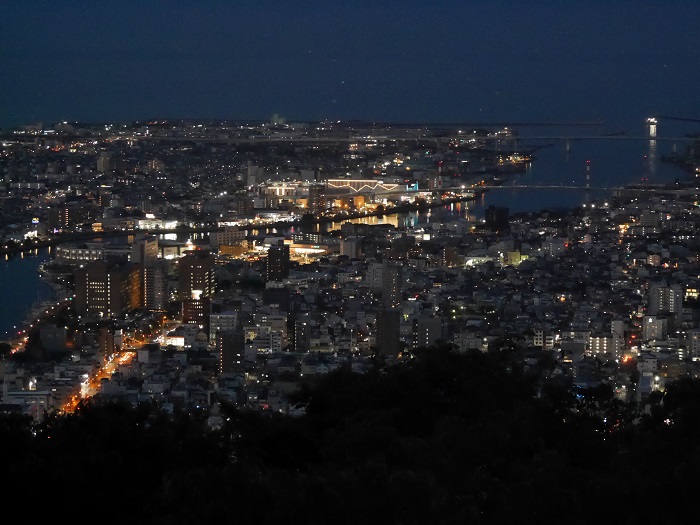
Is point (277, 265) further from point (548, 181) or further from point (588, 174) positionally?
point (588, 174)

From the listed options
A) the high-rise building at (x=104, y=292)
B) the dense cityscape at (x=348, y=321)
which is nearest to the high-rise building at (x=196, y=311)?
the dense cityscape at (x=348, y=321)

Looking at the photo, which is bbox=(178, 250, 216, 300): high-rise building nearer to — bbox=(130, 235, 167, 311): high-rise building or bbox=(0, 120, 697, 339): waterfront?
bbox=(130, 235, 167, 311): high-rise building

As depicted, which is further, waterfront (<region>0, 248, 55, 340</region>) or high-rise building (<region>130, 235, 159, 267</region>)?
high-rise building (<region>130, 235, 159, 267</region>)

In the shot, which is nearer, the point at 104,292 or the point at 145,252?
the point at 104,292

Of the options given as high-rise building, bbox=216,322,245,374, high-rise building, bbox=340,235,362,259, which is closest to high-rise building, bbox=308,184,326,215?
high-rise building, bbox=340,235,362,259

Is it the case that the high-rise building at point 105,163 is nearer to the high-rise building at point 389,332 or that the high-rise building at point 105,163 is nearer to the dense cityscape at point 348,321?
the dense cityscape at point 348,321

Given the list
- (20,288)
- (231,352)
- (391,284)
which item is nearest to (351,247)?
(391,284)

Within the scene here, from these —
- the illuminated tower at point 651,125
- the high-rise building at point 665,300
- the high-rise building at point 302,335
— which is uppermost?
the illuminated tower at point 651,125
